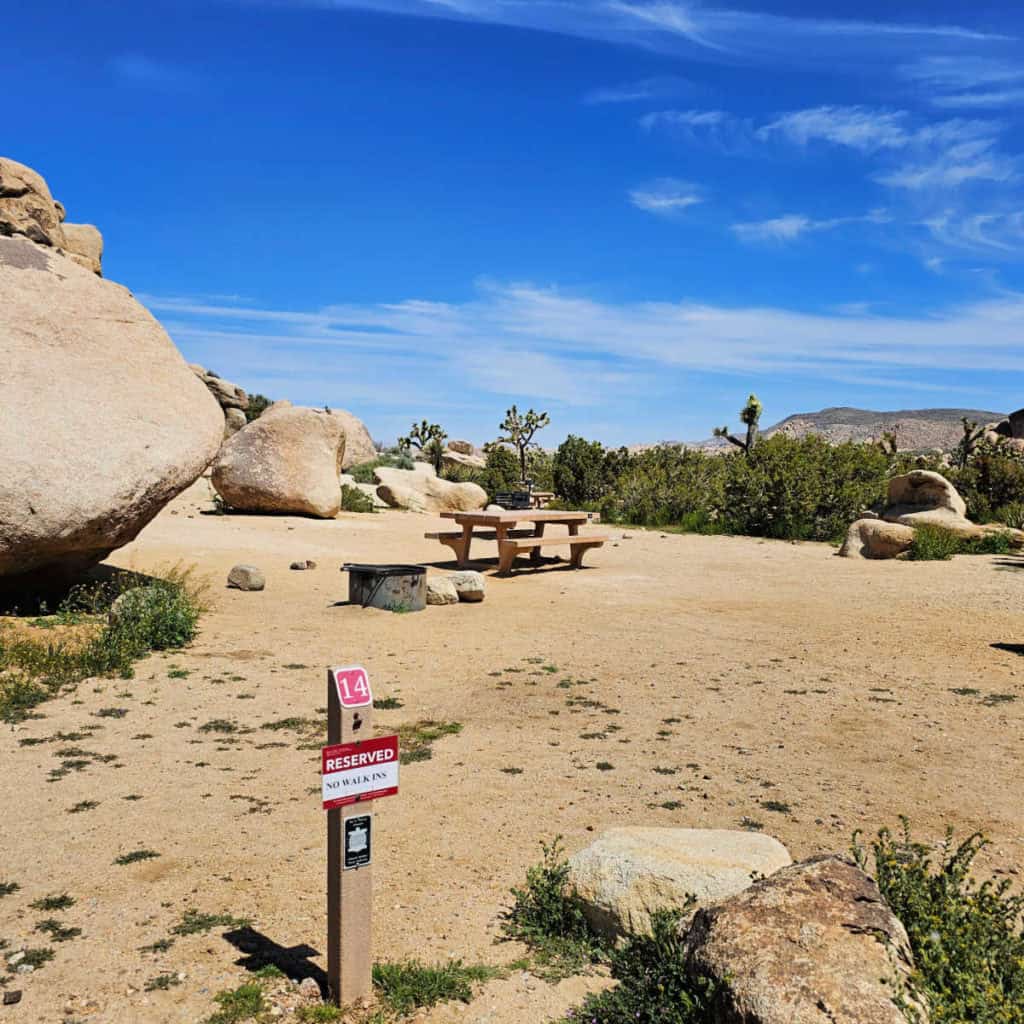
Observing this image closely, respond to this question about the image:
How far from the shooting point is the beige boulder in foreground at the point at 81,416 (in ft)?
25.8

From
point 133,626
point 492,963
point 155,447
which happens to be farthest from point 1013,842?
point 155,447

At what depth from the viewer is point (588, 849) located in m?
3.88

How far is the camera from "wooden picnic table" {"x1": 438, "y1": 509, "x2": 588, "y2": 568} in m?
13.6

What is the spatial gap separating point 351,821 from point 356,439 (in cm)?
3724

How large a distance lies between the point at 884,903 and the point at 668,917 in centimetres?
79

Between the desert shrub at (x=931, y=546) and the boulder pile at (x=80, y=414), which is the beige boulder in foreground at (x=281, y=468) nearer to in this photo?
the boulder pile at (x=80, y=414)

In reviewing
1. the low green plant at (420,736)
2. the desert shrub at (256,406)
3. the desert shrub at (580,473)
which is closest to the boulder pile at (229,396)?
the desert shrub at (256,406)

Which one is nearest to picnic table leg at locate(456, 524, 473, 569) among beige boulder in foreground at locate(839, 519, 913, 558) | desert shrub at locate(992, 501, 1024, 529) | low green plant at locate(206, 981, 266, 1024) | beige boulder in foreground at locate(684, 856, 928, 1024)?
beige boulder in foreground at locate(839, 519, 913, 558)

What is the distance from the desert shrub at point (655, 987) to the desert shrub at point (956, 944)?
0.66 m

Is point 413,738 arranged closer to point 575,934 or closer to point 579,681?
point 579,681

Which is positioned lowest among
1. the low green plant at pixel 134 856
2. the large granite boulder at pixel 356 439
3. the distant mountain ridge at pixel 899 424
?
the low green plant at pixel 134 856

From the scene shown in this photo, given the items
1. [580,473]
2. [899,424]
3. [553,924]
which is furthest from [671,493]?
[899,424]

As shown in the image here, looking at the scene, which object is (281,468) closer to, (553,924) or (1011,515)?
(1011,515)

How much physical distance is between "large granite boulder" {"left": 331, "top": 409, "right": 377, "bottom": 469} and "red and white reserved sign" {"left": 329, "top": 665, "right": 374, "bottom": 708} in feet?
113
